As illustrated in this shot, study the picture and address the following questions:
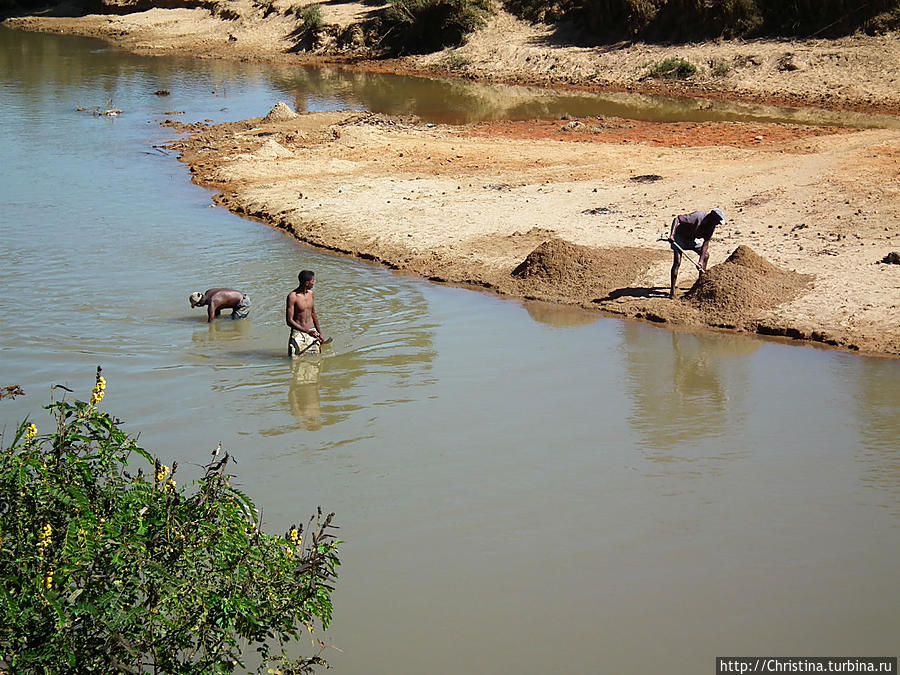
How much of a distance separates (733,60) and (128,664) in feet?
91.3

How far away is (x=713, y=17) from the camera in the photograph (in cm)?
3028

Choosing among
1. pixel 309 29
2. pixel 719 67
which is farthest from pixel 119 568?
pixel 309 29

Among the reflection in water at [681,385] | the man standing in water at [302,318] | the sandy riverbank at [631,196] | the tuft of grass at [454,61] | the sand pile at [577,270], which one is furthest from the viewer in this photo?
the tuft of grass at [454,61]

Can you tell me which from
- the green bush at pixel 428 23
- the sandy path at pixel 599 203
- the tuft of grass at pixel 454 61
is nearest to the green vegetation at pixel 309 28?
the green bush at pixel 428 23

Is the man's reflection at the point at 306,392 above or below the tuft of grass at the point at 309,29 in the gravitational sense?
below

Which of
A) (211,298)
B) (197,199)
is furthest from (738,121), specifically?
(211,298)

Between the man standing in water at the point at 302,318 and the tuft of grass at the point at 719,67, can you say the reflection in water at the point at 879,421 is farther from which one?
the tuft of grass at the point at 719,67

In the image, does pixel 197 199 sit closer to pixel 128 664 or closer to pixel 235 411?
pixel 235 411

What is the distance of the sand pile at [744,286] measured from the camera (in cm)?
1147

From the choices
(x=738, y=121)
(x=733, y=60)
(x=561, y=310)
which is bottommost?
(x=561, y=310)

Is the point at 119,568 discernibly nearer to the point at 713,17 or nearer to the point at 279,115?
the point at 279,115

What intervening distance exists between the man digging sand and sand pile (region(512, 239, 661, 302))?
1.00 m

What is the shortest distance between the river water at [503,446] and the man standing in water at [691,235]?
39.3 inches

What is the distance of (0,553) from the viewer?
3.83m
